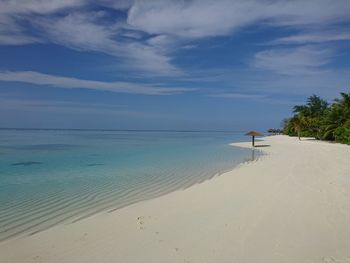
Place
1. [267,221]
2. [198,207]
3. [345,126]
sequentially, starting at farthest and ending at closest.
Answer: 1. [345,126]
2. [198,207]
3. [267,221]

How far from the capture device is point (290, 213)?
20.3 ft

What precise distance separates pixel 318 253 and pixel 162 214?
3.05 metres

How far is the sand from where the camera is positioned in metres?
4.33

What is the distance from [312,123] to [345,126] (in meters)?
16.2

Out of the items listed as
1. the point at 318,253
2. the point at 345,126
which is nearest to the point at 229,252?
the point at 318,253

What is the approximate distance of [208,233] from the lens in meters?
5.18

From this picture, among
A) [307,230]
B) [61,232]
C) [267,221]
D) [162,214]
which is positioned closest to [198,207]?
[162,214]

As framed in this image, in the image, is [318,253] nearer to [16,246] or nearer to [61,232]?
[61,232]

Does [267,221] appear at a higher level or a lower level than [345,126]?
lower

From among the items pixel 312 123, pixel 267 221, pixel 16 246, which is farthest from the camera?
pixel 312 123

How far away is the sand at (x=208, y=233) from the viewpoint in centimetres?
433

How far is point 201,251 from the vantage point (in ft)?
14.6

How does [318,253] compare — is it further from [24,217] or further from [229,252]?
[24,217]

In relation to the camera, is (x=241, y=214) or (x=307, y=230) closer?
(x=307, y=230)
